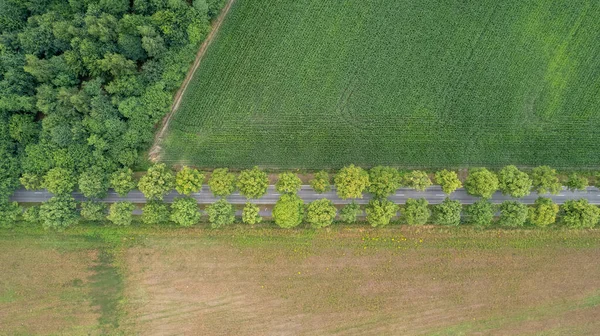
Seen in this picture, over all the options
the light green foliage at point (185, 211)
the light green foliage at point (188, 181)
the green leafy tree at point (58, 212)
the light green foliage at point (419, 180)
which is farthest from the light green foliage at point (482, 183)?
the green leafy tree at point (58, 212)

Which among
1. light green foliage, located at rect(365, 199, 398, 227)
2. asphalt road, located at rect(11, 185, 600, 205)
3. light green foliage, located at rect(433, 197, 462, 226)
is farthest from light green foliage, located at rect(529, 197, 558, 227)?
light green foliage, located at rect(365, 199, 398, 227)

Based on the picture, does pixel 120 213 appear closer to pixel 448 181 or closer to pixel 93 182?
pixel 93 182

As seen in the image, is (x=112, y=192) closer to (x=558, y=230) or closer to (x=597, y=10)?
(x=558, y=230)

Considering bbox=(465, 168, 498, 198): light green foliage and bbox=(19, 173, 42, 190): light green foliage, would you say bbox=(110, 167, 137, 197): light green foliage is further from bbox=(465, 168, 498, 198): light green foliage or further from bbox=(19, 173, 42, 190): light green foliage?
bbox=(465, 168, 498, 198): light green foliage

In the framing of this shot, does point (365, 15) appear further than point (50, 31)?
Yes

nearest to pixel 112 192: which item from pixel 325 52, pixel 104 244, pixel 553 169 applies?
pixel 104 244

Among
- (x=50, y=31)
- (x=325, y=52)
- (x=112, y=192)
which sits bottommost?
(x=112, y=192)
